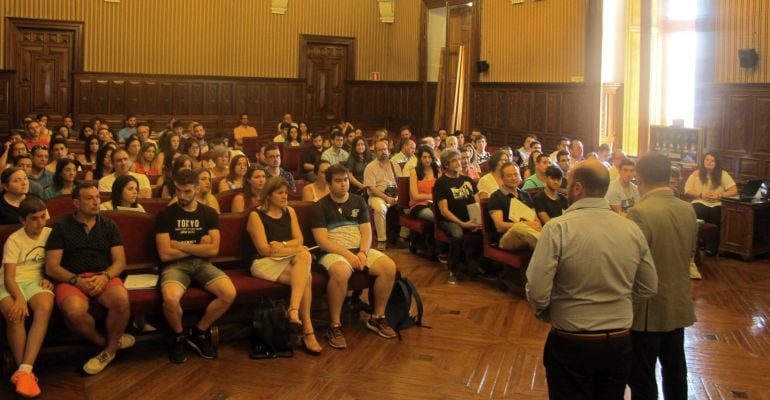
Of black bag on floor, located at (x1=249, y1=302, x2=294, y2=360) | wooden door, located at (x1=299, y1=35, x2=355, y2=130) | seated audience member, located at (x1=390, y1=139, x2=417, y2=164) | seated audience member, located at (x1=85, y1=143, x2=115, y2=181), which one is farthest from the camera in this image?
wooden door, located at (x1=299, y1=35, x2=355, y2=130)

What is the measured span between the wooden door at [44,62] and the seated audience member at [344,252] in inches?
475

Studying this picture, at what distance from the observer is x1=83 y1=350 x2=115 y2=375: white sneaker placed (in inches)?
186

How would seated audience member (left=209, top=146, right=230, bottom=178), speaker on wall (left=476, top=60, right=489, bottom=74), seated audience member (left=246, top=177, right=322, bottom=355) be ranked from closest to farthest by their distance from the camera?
seated audience member (left=246, top=177, right=322, bottom=355) → seated audience member (left=209, top=146, right=230, bottom=178) → speaker on wall (left=476, top=60, right=489, bottom=74)

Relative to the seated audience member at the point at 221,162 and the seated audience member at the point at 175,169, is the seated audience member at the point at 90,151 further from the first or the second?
the seated audience member at the point at 175,169

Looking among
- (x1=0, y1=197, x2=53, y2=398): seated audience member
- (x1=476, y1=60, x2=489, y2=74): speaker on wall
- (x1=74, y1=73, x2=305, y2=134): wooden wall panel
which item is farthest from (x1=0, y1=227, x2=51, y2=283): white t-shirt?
(x1=74, y1=73, x2=305, y2=134): wooden wall panel

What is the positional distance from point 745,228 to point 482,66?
769cm

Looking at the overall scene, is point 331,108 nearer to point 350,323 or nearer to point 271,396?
point 350,323

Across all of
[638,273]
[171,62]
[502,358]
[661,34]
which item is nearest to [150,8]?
[171,62]

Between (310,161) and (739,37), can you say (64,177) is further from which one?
(739,37)

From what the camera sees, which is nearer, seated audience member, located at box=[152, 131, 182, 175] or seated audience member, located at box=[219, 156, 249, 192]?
seated audience member, located at box=[219, 156, 249, 192]

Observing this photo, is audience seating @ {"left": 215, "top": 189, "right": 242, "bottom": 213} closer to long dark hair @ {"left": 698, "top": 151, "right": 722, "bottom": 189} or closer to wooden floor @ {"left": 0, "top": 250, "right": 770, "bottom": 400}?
wooden floor @ {"left": 0, "top": 250, "right": 770, "bottom": 400}

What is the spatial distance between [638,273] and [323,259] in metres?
2.86

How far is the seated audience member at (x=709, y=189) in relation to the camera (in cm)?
888

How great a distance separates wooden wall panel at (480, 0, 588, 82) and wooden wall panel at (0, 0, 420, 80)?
2977 mm
